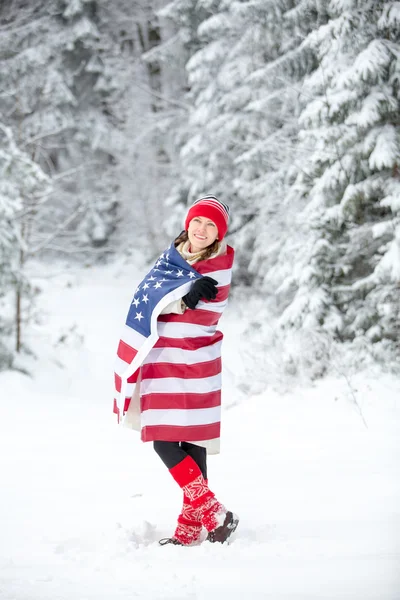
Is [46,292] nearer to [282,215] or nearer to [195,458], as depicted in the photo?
[282,215]

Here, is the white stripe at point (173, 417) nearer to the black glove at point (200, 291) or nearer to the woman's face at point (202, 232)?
the black glove at point (200, 291)

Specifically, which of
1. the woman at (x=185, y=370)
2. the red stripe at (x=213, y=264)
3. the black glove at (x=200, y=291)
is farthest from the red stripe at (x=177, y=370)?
the red stripe at (x=213, y=264)

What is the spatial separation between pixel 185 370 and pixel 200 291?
1.48 ft

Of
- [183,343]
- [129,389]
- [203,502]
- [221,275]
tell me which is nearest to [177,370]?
[183,343]

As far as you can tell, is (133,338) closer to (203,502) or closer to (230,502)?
(203,502)

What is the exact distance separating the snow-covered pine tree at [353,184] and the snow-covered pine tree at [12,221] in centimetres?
402

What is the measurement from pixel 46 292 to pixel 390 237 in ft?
38.8

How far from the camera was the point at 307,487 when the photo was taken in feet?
12.9

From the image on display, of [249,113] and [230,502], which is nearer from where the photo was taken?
[230,502]

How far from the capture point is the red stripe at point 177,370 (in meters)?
3.07

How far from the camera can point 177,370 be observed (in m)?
3.07

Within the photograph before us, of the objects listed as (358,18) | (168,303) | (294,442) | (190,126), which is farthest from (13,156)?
(190,126)

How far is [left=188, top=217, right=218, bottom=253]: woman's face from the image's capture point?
3.15m

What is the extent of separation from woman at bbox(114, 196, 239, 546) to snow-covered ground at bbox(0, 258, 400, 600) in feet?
0.80
